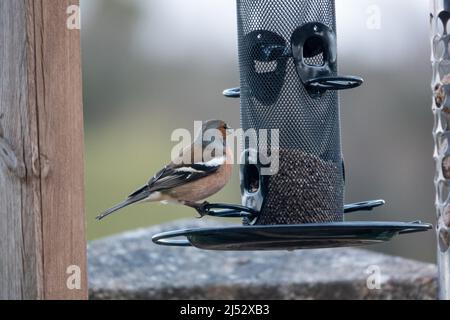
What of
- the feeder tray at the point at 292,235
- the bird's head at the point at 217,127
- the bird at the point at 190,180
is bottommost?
the feeder tray at the point at 292,235

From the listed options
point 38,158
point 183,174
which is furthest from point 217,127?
point 38,158

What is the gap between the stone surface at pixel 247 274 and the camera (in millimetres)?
6953

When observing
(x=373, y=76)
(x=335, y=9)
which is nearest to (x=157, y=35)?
(x=373, y=76)

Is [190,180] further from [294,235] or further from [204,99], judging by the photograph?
[204,99]

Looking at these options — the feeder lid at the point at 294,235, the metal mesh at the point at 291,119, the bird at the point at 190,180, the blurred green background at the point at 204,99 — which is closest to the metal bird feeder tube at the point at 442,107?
the feeder lid at the point at 294,235

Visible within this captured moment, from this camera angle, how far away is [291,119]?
5816mm

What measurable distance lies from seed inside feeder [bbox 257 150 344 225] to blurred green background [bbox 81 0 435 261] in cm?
711

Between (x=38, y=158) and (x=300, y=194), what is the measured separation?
2.01 metres

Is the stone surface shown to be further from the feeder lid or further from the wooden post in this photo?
the wooden post

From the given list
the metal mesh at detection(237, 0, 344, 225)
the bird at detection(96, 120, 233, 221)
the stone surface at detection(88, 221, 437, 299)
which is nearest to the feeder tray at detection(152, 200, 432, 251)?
the metal mesh at detection(237, 0, 344, 225)

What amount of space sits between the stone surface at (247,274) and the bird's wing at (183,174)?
0.95 meters

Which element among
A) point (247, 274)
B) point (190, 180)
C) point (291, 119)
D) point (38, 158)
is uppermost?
point (291, 119)

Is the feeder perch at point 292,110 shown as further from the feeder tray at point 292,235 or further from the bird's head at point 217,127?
the bird's head at point 217,127
